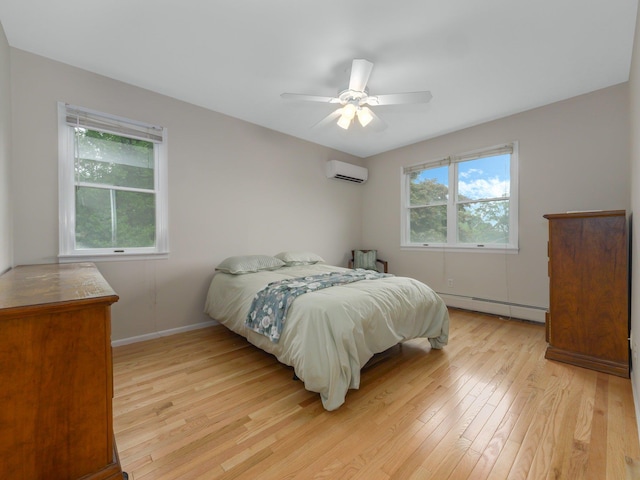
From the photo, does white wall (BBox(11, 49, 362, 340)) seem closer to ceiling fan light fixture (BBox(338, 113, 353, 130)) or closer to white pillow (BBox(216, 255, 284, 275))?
white pillow (BBox(216, 255, 284, 275))

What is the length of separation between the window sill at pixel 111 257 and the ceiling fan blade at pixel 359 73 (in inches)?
99.8

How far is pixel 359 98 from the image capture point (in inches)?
94.9

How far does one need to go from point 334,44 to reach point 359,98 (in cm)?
46

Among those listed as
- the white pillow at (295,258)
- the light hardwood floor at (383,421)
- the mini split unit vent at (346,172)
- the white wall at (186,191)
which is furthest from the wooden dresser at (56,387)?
the mini split unit vent at (346,172)

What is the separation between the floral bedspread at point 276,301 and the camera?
2.04 meters

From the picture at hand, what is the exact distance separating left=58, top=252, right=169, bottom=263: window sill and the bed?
0.70 m

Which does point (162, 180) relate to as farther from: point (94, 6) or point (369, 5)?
point (369, 5)

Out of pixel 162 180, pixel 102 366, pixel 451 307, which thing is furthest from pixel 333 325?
pixel 451 307

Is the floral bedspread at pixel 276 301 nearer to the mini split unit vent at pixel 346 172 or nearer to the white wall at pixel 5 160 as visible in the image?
the white wall at pixel 5 160

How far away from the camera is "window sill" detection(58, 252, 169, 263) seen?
2457 mm

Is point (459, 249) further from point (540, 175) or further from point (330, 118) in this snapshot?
point (330, 118)

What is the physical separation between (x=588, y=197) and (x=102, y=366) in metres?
4.24

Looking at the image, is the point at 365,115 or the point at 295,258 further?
the point at 295,258

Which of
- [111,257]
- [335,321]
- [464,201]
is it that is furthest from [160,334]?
[464,201]
